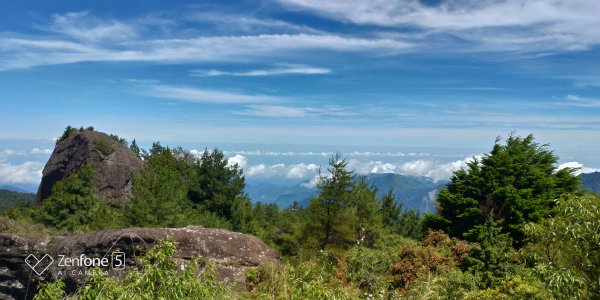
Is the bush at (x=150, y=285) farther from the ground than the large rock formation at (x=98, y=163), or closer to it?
closer to it

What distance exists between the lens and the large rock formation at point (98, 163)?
1965 inches

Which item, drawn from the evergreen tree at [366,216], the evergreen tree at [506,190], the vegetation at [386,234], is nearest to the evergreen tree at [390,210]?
the vegetation at [386,234]

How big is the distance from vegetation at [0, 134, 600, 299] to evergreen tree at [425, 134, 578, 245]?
0.09 meters

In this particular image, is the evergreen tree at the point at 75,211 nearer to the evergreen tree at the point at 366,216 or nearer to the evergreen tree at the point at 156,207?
the evergreen tree at the point at 156,207

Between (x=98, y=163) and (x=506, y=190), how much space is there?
43.7m

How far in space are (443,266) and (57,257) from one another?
18001 millimetres

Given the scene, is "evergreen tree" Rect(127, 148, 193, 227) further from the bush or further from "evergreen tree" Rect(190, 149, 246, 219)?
the bush

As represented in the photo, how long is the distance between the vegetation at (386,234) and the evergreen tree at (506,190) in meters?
0.09

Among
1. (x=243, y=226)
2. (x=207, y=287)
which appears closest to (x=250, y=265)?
(x=207, y=287)

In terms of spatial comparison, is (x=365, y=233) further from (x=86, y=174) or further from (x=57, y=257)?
(x=86, y=174)

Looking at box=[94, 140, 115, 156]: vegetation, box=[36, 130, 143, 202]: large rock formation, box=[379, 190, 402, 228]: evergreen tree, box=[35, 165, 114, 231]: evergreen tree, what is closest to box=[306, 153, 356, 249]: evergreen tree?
box=[35, 165, 114, 231]: evergreen tree

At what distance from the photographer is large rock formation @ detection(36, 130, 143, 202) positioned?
164 ft

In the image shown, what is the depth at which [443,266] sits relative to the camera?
1916 centimetres

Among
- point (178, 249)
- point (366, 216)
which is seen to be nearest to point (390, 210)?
point (366, 216)
